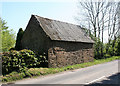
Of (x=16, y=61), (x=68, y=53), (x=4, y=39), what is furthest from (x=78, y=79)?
(x=4, y=39)

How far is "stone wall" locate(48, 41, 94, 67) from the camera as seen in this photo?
13394 mm

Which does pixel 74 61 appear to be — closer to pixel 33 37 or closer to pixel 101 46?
pixel 33 37

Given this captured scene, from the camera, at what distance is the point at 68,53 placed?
15.2 meters

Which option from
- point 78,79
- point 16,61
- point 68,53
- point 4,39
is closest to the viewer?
point 78,79

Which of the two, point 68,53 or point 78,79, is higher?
point 68,53

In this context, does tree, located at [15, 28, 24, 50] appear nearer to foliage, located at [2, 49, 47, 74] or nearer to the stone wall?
the stone wall

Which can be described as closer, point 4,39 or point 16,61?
point 16,61

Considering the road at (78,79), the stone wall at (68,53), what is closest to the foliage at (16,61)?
the road at (78,79)

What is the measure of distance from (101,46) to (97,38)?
2124mm

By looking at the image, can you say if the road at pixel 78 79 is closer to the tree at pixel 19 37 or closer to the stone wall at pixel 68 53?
the stone wall at pixel 68 53

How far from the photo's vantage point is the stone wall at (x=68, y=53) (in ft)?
43.9

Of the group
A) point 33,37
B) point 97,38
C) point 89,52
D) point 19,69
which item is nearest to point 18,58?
point 19,69

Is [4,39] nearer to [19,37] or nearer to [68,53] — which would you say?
[19,37]

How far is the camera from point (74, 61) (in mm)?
15969
